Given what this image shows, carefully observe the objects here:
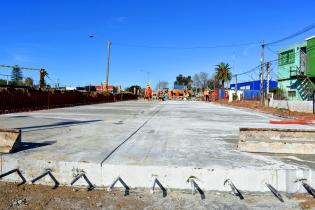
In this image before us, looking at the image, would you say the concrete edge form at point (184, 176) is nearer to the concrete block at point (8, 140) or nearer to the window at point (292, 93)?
the concrete block at point (8, 140)

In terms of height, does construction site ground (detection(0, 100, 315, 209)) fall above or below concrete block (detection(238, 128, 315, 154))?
below

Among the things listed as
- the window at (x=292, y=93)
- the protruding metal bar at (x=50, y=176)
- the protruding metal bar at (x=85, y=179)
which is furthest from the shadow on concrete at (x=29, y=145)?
the window at (x=292, y=93)

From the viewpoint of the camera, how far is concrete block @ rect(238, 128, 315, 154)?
792 centimetres

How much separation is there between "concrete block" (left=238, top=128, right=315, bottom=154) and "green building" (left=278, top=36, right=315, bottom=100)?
120 ft

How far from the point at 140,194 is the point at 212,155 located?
2.05m

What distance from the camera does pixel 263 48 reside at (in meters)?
45.3

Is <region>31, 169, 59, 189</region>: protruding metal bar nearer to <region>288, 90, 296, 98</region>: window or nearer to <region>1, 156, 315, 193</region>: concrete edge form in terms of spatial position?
<region>1, 156, 315, 193</region>: concrete edge form

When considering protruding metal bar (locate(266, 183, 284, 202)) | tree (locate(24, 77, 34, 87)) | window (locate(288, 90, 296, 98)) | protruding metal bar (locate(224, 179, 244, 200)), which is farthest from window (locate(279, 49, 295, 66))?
protruding metal bar (locate(224, 179, 244, 200))

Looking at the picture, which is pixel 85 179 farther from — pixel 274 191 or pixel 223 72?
pixel 223 72

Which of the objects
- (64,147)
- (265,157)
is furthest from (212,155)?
(64,147)

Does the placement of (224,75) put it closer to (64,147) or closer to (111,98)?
(111,98)

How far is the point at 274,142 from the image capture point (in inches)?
313

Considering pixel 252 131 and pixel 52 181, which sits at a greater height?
pixel 252 131

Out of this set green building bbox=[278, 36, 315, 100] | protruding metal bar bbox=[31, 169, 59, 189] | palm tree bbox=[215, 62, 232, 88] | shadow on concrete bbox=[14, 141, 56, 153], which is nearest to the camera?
protruding metal bar bbox=[31, 169, 59, 189]
